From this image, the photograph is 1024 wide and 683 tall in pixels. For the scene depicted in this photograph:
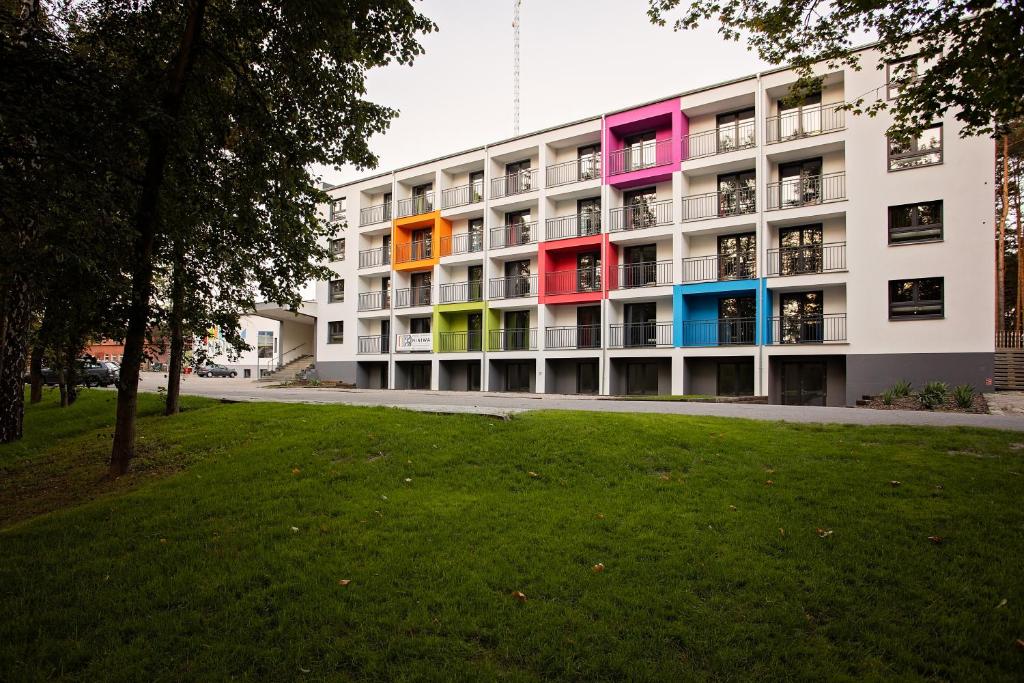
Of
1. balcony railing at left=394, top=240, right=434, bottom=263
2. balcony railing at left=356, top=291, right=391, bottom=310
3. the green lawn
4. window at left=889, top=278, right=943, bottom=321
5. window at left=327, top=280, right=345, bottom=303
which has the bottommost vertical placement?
the green lawn

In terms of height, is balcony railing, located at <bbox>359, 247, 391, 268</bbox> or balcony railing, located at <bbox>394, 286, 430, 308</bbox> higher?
balcony railing, located at <bbox>359, 247, 391, 268</bbox>

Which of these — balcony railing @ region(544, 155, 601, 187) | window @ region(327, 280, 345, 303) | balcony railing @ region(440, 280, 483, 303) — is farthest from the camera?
window @ region(327, 280, 345, 303)

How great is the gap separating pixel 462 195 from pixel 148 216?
85.7ft

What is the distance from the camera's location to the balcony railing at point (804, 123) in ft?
74.3

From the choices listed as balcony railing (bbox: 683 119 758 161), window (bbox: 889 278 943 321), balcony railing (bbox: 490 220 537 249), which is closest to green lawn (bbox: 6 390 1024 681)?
window (bbox: 889 278 943 321)

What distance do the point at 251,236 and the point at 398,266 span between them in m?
26.1

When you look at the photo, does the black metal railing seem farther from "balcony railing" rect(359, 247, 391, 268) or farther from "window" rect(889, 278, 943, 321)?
"window" rect(889, 278, 943, 321)

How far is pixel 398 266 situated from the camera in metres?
35.3

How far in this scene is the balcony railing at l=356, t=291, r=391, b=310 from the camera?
1450 inches

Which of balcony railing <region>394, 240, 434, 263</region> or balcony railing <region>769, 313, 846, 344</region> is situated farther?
balcony railing <region>394, 240, 434, 263</region>

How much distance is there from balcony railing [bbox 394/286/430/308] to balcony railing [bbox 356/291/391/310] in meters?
1.18

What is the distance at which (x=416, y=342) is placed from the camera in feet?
111

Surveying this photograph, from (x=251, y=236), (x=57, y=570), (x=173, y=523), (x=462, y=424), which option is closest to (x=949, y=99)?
(x=462, y=424)

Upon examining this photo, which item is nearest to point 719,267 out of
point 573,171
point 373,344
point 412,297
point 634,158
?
point 634,158
